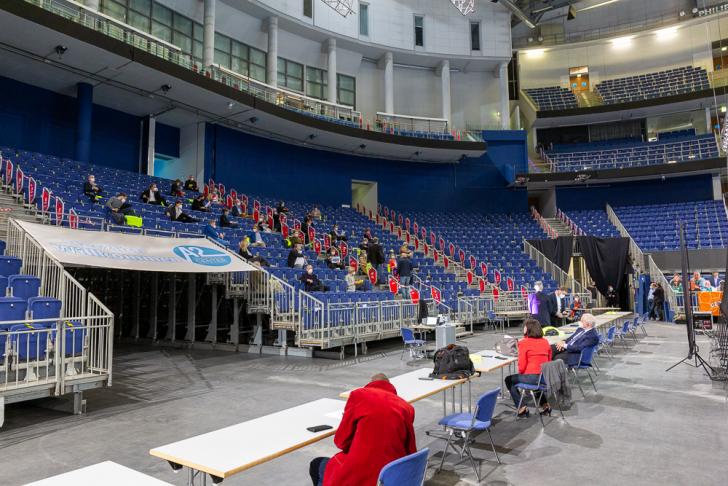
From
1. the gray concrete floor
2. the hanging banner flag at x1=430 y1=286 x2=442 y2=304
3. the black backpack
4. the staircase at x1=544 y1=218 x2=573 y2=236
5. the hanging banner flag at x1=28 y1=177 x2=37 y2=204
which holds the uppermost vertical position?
the staircase at x1=544 y1=218 x2=573 y2=236

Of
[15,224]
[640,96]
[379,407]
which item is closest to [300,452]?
[379,407]

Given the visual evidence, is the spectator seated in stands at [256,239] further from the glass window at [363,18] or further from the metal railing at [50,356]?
the glass window at [363,18]

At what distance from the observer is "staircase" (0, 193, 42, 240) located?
9.65m

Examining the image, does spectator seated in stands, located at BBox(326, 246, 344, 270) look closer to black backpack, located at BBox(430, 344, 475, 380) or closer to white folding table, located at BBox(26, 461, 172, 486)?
black backpack, located at BBox(430, 344, 475, 380)

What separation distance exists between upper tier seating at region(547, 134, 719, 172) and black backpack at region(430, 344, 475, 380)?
82.4 feet

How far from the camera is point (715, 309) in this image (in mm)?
16328

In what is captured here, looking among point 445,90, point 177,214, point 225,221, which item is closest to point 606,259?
point 445,90

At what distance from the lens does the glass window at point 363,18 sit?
85.6 ft

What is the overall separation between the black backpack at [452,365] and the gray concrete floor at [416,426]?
2.41 ft

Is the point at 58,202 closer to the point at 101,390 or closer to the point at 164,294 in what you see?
Answer: the point at 164,294

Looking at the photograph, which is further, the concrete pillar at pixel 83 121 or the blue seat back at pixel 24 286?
the concrete pillar at pixel 83 121

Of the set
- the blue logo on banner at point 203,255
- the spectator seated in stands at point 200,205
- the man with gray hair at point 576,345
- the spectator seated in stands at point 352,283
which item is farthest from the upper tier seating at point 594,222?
the blue logo on banner at point 203,255

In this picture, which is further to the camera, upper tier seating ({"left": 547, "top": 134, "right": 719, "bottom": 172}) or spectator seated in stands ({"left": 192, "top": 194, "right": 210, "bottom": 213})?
upper tier seating ({"left": 547, "top": 134, "right": 719, "bottom": 172})

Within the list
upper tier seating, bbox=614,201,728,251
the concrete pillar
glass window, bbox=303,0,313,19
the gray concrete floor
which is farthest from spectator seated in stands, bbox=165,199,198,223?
upper tier seating, bbox=614,201,728,251
